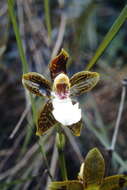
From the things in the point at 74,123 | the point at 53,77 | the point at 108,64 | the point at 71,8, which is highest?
the point at 71,8

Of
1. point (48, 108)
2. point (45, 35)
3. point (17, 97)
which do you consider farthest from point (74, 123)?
point (17, 97)

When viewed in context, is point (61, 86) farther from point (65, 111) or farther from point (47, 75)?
point (47, 75)

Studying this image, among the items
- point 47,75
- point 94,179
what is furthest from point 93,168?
point 47,75

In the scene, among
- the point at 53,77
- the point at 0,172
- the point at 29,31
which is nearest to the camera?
the point at 53,77

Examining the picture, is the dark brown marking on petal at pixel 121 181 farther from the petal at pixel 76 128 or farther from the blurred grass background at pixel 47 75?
the blurred grass background at pixel 47 75

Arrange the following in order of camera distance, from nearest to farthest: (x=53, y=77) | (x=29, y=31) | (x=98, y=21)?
(x=53, y=77)
(x=29, y=31)
(x=98, y=21)

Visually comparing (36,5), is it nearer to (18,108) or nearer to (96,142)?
(18,108)

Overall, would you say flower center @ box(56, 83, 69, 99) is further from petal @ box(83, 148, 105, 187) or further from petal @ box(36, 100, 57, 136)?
petal @ box(83, 148, 105, 187)
